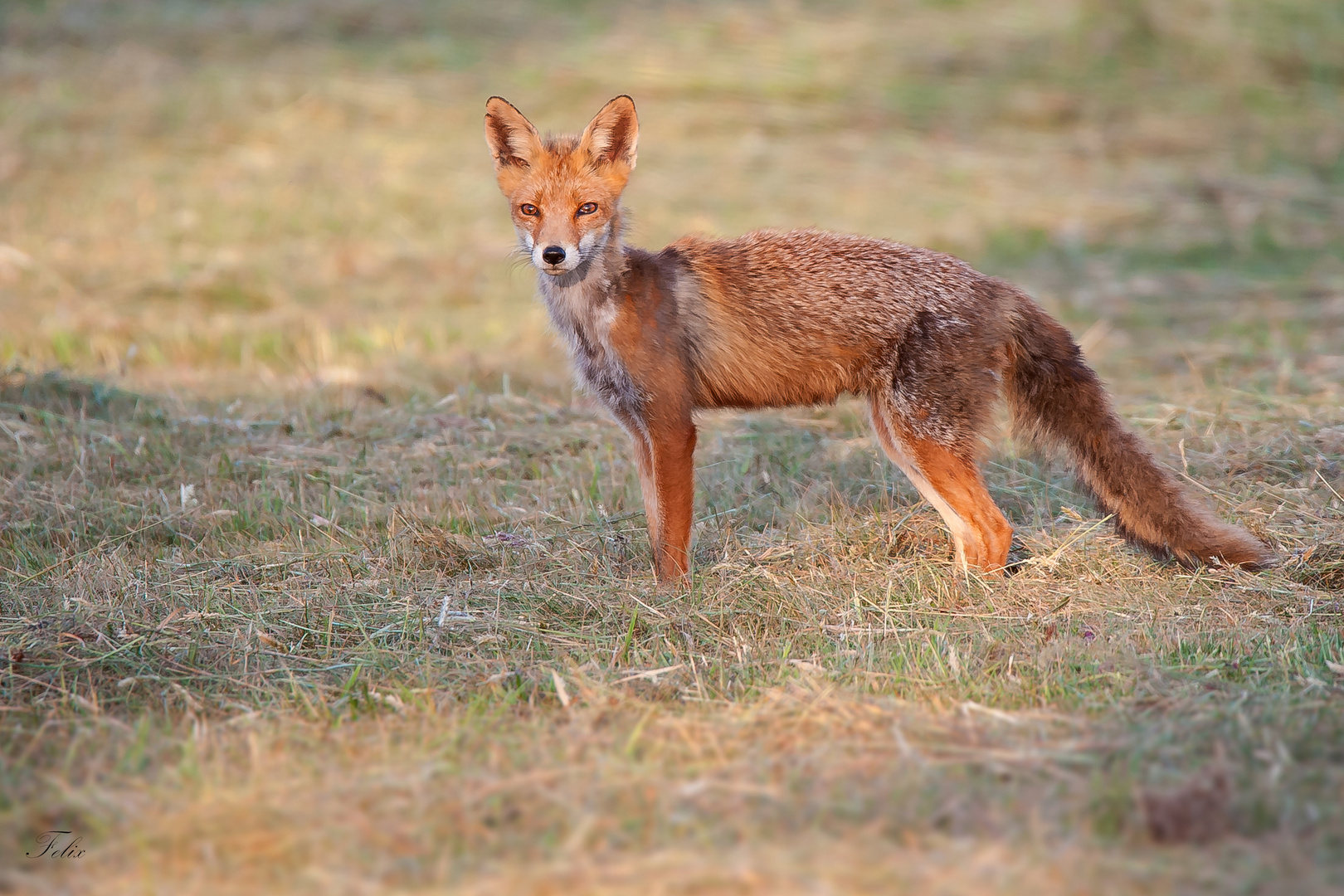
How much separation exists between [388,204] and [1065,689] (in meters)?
10.7

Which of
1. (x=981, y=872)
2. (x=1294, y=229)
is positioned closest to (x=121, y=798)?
(x=981, y=872)

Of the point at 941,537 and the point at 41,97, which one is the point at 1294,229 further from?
the point at 41,97

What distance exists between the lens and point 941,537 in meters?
5.82

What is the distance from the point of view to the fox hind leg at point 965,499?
5.41 meters

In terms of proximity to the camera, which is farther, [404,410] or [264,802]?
[404,410]

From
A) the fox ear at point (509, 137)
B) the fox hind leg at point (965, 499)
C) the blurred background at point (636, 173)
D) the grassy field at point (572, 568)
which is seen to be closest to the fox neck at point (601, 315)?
the fox ear at point (509, 137)

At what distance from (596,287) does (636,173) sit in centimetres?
914

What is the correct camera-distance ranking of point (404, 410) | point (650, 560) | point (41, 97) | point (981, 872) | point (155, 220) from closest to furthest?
point (981, 872), point (650, 560), point (404, 410), point (155, 220), point (41, 97)

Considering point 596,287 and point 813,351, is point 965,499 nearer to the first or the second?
point 813,351

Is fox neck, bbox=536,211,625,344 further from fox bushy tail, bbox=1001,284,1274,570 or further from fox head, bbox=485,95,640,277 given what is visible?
fox bushy tail, bbox=1001,284,1274,570

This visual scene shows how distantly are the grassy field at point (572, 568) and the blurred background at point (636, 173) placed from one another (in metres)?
0.09

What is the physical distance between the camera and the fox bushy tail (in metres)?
5.18
